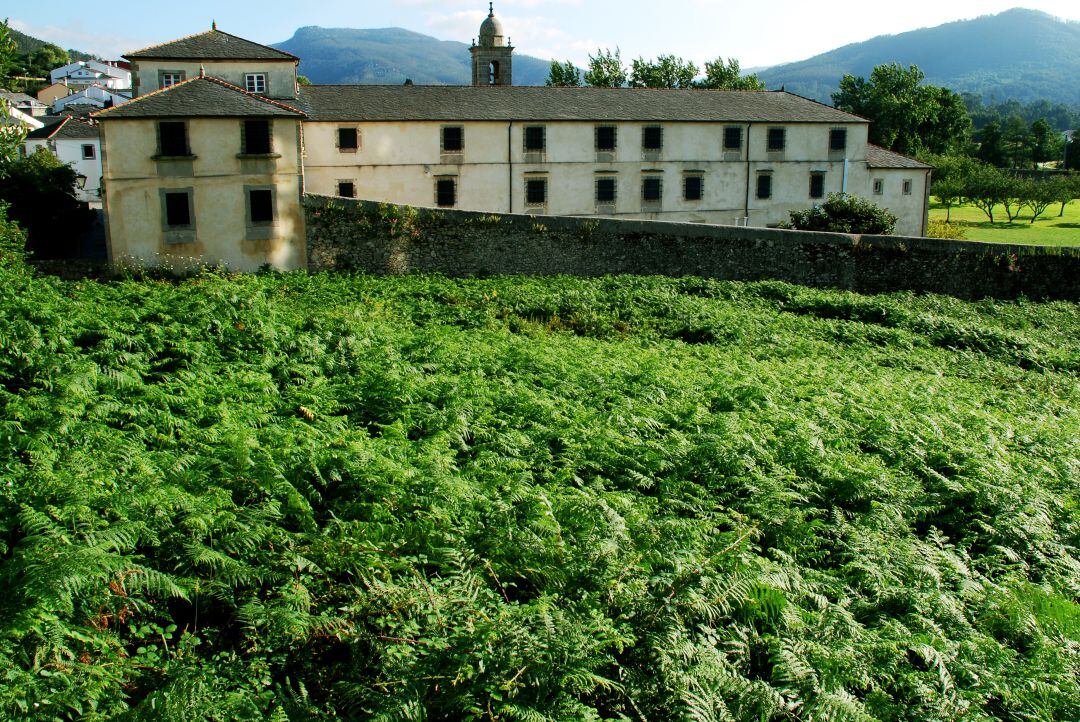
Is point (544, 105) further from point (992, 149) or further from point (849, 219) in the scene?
point (992, 149)

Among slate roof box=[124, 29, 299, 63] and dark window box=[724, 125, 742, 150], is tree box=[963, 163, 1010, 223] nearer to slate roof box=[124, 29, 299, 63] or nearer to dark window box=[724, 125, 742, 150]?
dark window box=[724, 125, 742, 150]

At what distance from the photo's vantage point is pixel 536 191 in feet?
127

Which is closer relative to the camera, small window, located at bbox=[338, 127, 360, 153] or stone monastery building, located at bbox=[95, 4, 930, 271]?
stone monastery building, located at bbox=[95, 4, 930, 271]

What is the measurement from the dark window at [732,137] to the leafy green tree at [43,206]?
28921 mm

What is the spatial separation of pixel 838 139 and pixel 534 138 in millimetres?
16357

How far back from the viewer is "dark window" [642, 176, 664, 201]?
40.3m

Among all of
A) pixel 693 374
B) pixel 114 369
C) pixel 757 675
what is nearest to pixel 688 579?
pixel 757 675

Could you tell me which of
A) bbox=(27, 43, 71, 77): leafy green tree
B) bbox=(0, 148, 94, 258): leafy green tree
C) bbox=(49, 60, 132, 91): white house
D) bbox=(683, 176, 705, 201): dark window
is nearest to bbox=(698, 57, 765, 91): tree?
bbox=(683, 176, 705, 201): dark window

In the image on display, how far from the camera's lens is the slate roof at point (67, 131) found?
60.5 metres

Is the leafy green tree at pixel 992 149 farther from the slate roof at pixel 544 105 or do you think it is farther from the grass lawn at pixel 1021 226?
the slate roof at pixel 544 105

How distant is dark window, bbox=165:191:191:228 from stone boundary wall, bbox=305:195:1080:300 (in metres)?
3.75

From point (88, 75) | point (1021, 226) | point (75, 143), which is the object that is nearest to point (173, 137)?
A: point (75, 143)

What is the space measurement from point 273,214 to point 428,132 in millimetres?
11194

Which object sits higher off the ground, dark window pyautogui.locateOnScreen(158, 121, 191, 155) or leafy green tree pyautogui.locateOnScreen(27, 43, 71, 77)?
leafy green tree pyautogui.locateOnScreen(27, 43, 71, 77)
